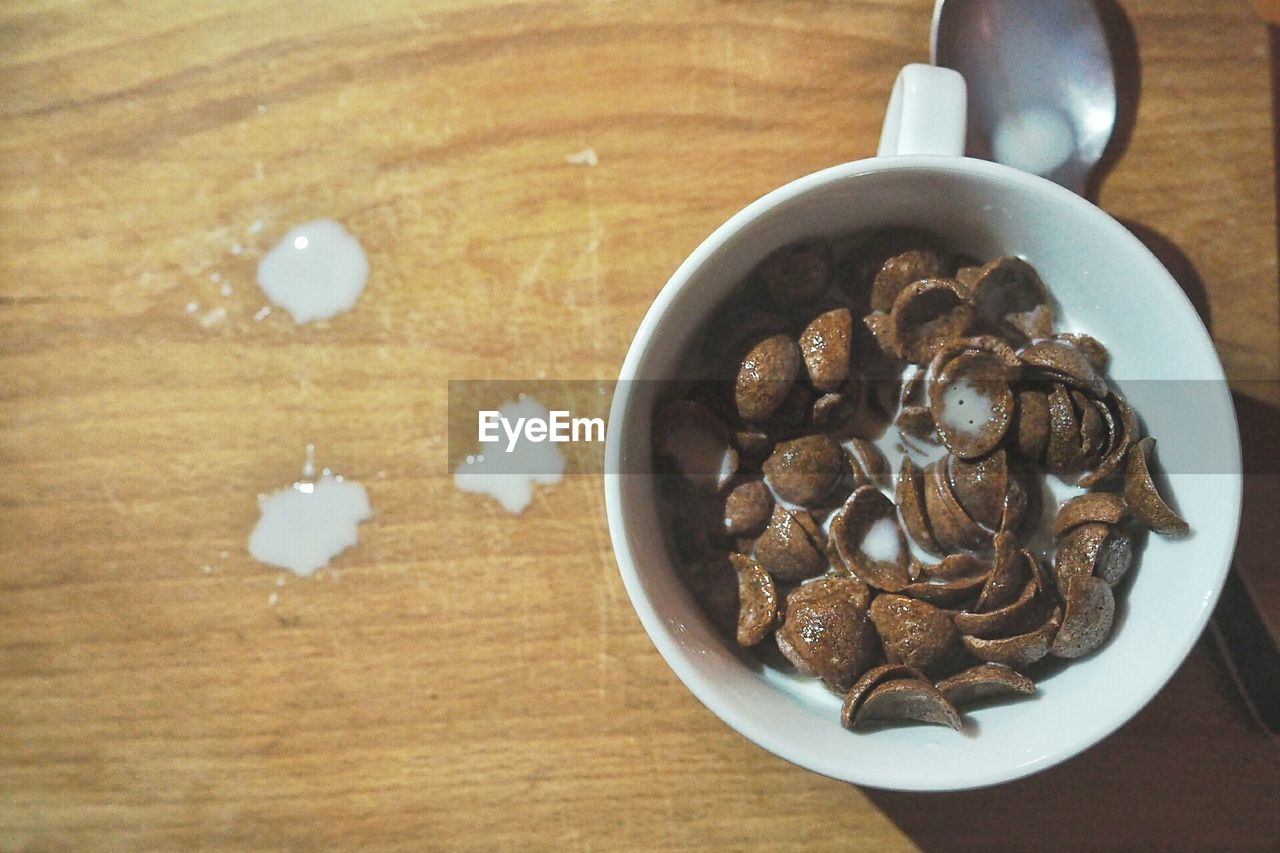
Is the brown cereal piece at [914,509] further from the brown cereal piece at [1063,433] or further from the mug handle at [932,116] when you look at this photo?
the mug handle at [932,116]

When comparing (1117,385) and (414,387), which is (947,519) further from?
(414,387)

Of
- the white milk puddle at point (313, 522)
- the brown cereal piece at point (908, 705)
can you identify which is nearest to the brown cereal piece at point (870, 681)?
the brown cereal piece at point (908, 705)

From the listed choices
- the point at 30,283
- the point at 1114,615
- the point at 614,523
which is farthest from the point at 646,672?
the point at 30,283

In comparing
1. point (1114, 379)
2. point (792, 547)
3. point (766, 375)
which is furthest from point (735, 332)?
point (1114, 379)

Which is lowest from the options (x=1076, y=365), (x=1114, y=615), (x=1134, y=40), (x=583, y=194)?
(x=1114, y=615)

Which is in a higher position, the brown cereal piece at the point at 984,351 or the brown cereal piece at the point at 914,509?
the brown cereal piece at the point at 984,351

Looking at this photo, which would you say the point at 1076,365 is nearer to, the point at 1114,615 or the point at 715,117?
the point at 1114,615
